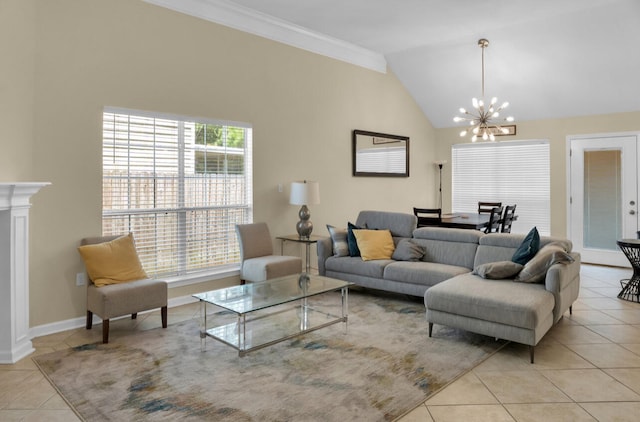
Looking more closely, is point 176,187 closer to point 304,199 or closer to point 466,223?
point 304,199

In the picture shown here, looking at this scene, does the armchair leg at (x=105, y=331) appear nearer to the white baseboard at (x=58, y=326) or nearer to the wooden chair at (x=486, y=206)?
the white baseboard at (x=58, y=326)

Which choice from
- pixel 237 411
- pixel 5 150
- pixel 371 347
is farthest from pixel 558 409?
pixel 5 150

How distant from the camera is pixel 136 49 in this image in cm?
432

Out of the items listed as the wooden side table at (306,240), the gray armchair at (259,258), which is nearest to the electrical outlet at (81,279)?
the gray armchair at (259,258)

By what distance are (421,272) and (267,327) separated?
171cm

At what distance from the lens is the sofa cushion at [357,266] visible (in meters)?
4.91

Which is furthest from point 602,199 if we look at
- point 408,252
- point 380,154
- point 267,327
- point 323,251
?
point 267,327

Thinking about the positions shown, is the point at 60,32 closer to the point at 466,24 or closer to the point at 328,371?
the point at 328,371

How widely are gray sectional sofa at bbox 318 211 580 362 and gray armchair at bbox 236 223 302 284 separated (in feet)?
1.92

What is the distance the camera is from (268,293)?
12.0 ft

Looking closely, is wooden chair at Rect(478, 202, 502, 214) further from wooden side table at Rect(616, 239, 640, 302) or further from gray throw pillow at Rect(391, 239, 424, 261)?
gray throw pillow at Rect(391, 239, 424, 261)

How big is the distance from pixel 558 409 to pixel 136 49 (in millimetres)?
4540

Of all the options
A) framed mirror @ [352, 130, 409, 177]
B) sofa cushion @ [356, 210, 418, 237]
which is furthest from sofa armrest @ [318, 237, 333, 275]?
framed mirror @ [352, 130, 409, 177]

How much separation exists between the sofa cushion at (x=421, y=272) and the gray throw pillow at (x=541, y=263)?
30.2 inches
